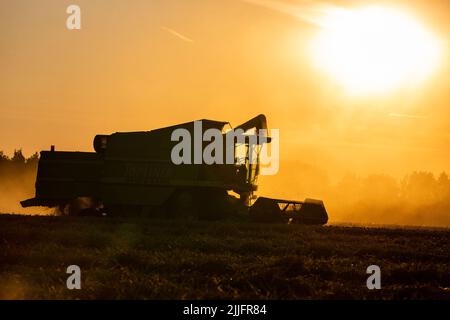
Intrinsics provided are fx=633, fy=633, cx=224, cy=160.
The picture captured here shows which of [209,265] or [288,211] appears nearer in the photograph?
[209,265]

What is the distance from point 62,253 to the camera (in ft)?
47.0

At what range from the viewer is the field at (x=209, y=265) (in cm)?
1043

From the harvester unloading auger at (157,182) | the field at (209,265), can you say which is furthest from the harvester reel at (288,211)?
the field at (209,265)

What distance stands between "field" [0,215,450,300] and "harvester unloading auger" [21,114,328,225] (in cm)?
943

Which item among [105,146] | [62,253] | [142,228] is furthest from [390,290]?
[105,146]

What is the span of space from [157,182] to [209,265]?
18064 millimetres

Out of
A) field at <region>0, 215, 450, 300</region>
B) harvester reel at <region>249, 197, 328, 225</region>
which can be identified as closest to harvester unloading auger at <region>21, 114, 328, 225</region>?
harvester reel at <region>249, 197, 328, 225</region>

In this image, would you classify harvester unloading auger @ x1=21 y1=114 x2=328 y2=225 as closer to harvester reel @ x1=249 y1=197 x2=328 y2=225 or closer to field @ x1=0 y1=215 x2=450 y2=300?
harvester reel @ x1=249 y1=197 x2=328 y2=225

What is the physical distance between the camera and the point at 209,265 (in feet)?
42.3

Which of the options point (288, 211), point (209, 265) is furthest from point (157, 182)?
point (209, 265)

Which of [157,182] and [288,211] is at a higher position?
[157,182]

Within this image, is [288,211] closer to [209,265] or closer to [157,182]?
[157,182]

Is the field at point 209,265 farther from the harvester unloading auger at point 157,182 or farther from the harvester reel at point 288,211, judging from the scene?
the harvester unloading auger at point 157,182

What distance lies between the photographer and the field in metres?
10.4
